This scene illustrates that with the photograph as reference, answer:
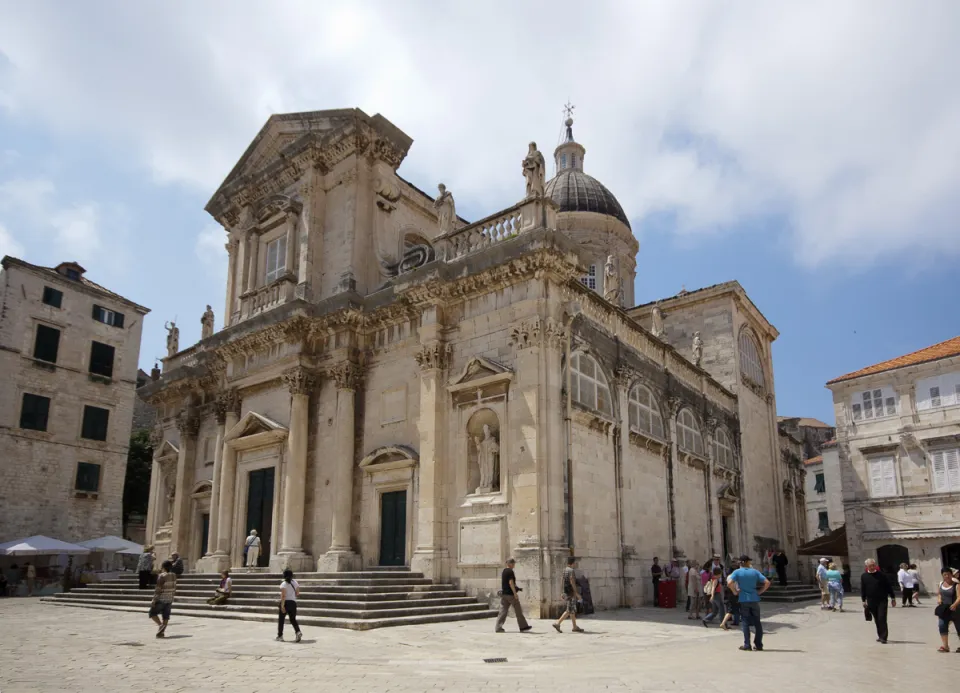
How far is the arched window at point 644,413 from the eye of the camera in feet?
67.8

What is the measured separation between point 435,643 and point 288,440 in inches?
434

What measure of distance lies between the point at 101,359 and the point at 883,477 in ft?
121

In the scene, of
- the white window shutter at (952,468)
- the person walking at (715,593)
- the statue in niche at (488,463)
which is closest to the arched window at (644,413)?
the statue in niche at (488,463)

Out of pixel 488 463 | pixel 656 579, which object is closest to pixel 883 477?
pixel 656 579

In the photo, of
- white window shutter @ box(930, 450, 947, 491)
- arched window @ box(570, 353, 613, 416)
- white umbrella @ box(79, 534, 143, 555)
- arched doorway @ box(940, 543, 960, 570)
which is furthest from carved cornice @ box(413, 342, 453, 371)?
arched doorway @ box(940, 543, 960, 570)

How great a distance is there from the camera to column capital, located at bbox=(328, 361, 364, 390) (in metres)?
20.5

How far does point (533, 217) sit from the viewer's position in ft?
57.6

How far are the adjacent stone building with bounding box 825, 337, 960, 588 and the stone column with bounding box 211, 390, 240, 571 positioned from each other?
79.4 feet

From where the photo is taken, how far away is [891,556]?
2925cm

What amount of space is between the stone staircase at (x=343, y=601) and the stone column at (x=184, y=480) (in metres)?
5.29

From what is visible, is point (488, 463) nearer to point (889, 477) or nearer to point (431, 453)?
point (431, 453)

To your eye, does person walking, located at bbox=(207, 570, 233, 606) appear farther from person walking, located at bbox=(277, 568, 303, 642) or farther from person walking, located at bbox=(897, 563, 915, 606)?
person walking, located at bbox=(897, 563, 915, 606)

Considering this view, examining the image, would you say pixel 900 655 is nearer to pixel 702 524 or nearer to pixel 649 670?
pixel 649 670

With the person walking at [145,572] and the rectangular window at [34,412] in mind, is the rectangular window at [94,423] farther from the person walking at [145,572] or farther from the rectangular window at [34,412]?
the person walking at [145,572]
